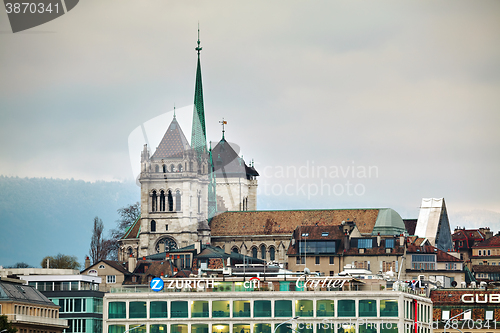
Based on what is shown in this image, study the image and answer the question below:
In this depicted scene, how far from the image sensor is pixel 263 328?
106562mm

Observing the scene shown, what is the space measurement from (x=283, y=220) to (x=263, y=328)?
3488 inches

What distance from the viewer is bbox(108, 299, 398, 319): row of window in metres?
107

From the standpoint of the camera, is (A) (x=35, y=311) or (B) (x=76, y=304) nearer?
(A) (x=35, y=311)

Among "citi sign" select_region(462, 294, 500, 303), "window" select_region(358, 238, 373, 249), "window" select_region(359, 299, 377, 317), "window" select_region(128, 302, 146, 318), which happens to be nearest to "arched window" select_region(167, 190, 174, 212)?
"window" select_region(358, 238, 373, 249)

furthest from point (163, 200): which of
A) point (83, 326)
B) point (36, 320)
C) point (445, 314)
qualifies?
point (36, 320)

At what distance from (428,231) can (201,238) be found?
121 ft

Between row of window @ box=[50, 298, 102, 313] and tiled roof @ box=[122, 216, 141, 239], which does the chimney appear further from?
row of window @ box=[50, 298, 102, 313]

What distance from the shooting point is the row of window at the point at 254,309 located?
106812mm

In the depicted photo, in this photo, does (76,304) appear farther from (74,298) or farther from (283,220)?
(283,220)

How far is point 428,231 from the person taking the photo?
19538cm

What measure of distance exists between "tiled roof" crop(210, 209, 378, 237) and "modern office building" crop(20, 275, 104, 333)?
64.4 metres

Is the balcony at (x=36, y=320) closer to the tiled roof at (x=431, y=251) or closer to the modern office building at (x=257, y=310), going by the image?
the modern office building at (x=257, y=310)

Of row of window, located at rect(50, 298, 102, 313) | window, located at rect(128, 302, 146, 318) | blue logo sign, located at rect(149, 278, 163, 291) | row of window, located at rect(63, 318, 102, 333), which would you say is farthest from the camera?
row of window, located at rect(50, 298, 102, 313)

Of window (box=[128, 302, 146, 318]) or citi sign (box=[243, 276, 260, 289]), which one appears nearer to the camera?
window (box=[128, 302, 146, 318])
